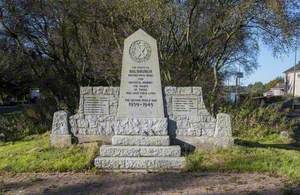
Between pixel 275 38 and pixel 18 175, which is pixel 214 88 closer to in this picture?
pixel 275 38

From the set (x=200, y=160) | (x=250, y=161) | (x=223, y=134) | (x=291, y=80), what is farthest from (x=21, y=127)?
(x=291, y=80)

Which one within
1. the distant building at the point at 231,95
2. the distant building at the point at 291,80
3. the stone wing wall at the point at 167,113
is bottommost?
the stone wing wall at the point at 167,113

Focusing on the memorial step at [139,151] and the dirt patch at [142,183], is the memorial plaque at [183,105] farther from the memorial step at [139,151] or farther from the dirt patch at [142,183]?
the dirt patch at [142,183]

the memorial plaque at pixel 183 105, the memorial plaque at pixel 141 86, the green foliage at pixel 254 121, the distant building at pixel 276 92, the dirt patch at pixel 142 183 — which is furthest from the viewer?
the distant building at pixel 276 92

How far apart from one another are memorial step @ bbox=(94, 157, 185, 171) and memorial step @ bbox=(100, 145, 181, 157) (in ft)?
0.92

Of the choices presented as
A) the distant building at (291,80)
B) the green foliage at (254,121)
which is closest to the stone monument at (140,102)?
the green foliage at (254,121)

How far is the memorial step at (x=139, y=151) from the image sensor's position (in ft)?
33.7

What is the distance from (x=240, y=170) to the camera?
965cm

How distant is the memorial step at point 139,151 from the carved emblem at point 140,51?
7.01 ft

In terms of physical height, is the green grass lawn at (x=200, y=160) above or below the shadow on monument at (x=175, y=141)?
below

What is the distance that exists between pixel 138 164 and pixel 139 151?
47cm

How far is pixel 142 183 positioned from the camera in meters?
8.70

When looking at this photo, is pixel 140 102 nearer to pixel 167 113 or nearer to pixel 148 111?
pixel 148 111

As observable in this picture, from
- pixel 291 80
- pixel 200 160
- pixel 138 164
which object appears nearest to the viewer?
pixel 138 164
